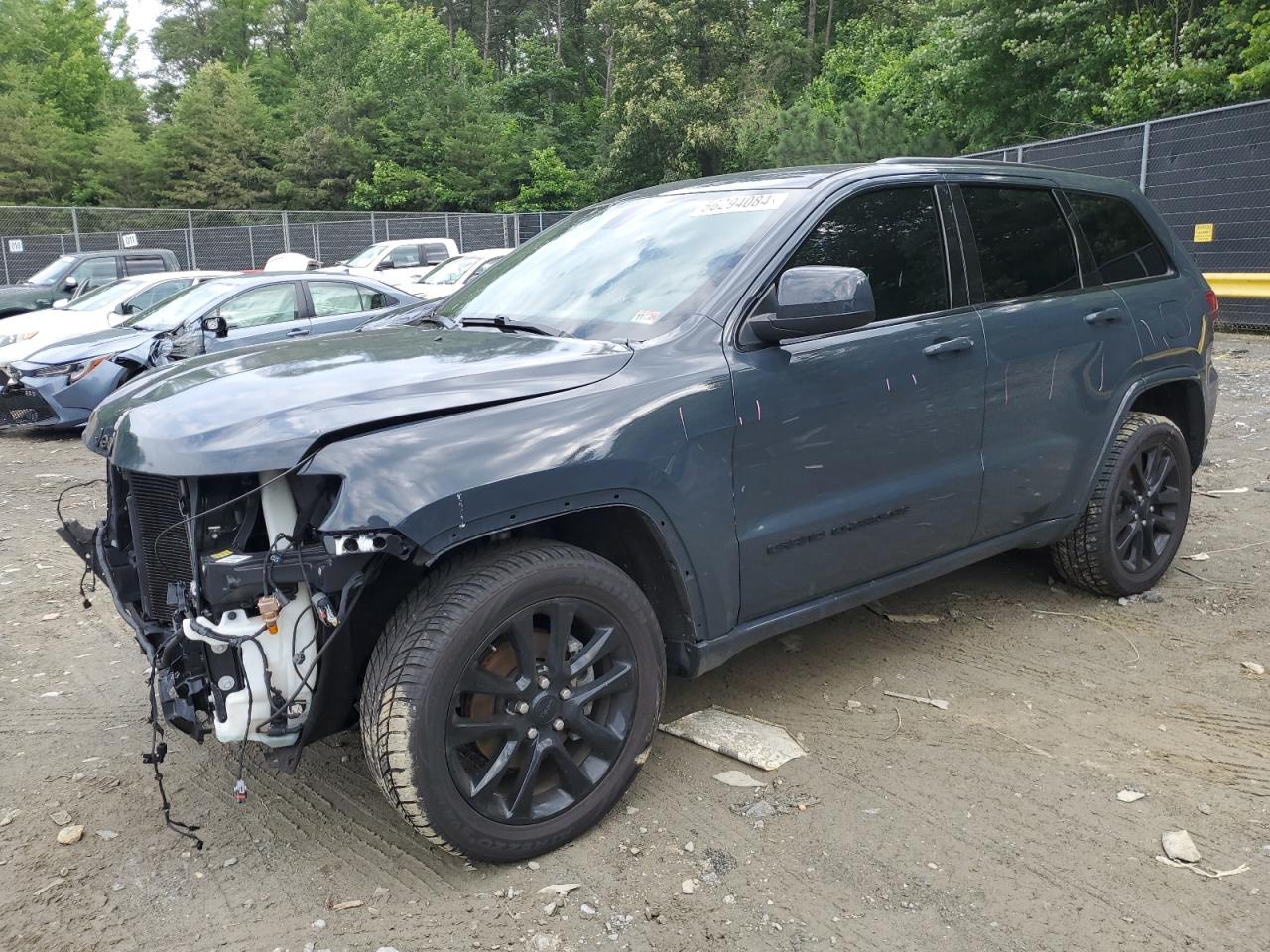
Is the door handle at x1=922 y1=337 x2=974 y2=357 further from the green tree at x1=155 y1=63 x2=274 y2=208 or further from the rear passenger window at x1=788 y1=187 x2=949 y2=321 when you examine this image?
the green tree at x1=155 y1=63 x2=274 y2=208

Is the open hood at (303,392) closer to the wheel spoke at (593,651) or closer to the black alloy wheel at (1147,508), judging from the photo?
the wheel spoke at (593,651)

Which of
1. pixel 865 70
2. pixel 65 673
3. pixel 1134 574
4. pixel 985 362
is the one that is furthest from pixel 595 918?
pixel 865 70

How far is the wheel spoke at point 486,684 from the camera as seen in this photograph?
261 centimetres

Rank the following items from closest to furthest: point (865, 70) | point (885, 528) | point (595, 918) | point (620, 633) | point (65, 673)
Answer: point (595, 918) → point (620, 633) → point (885, 528) → point (65, 673) → point (865, 70)

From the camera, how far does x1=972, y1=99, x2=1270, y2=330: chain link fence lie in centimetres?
1197

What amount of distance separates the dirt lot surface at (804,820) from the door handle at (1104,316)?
1.33m

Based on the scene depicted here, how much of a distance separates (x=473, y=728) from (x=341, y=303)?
829 cm

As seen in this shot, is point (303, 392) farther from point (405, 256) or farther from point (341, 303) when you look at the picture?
point (405, 256)

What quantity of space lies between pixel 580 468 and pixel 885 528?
1.32 m

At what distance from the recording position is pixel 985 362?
3814 mm

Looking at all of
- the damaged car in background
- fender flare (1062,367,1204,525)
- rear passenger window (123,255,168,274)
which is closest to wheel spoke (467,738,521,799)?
fender flare (1062,367,1204,525)

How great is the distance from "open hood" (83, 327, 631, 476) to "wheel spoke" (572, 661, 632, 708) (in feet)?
2.68

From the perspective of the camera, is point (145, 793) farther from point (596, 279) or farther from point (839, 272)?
point (839, 272)

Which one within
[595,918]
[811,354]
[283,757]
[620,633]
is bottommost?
[595,918]
